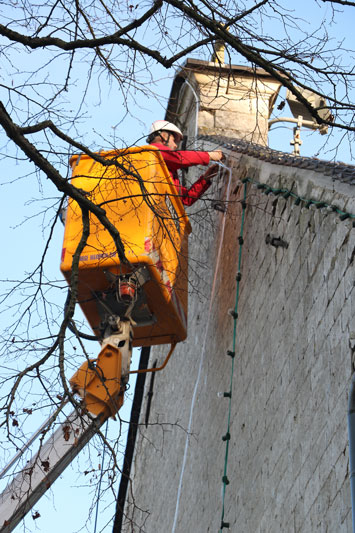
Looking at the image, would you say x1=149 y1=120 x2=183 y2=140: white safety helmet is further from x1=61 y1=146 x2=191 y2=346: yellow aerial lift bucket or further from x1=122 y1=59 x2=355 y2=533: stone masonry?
x1=61 y1=146 x2=191 y2=346: yellow aerial lift bucket

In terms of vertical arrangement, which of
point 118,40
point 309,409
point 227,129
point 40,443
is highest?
point 227,129

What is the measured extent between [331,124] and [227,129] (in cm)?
590

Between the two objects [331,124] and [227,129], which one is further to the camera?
[227,129]

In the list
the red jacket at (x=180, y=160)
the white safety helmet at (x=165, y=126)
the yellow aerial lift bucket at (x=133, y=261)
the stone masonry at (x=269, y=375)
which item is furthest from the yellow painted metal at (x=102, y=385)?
the white safety helmet at (x=165, y=126)

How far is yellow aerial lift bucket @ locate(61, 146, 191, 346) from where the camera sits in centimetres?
761

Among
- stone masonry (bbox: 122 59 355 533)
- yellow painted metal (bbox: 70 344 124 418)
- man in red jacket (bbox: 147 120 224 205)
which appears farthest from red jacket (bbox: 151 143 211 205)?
yellow painted metal (bbox: 70 344 124 418)

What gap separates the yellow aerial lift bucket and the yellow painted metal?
13.6 inches

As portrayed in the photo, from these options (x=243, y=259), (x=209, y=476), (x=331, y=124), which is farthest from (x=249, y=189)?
(x=331, y=124)

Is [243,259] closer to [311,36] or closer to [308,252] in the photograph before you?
[308,252]

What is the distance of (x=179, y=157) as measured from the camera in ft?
28.7

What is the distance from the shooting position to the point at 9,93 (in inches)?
224

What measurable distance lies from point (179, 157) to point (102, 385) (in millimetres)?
2953

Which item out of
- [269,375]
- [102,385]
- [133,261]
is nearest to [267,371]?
[269,375]

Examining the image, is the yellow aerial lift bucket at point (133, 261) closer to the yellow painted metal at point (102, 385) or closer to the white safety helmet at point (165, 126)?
the yellow painted metal at point (102, 385)
